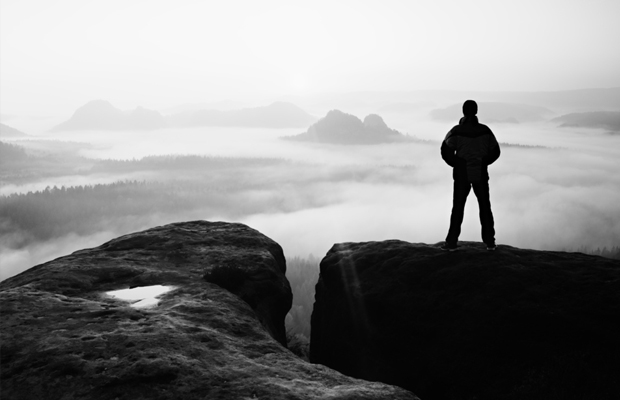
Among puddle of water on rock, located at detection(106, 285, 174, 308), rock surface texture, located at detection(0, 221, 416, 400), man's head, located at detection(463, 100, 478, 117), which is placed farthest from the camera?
man's head, located at detection(463, 100, 478, 117)

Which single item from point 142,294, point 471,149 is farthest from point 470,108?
point 142,294

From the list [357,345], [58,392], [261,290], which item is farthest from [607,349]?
[58,392]

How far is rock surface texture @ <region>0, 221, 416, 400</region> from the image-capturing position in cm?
831

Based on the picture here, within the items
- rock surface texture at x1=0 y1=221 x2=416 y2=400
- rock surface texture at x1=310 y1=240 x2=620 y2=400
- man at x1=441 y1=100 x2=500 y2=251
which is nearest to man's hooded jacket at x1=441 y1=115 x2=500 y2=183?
man at x1=441 y1=100 x2=500 y2=251

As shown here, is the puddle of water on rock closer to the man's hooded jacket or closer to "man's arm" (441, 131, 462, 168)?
the man's hooded jacket

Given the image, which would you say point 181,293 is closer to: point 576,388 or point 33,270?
point 33,270

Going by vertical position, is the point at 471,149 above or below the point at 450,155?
above

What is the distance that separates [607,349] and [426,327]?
16.6 ft

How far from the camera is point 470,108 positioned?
16.3 meters

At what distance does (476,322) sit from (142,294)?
34.5 feet

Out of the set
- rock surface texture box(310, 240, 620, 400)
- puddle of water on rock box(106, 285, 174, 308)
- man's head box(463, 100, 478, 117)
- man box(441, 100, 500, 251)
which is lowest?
rock surface texture box(310, 240, 620, 400)

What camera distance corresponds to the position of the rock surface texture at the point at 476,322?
11945 mm

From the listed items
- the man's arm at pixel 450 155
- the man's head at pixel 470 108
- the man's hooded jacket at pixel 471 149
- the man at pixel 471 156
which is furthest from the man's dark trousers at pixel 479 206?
the man's head at pixel 470 108

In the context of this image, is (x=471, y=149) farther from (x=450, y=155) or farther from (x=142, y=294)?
(x=142, y=294)
